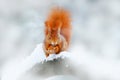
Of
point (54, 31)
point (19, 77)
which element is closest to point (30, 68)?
point (19, 77)

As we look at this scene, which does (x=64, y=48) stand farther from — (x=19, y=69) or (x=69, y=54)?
(x=19, y=69)

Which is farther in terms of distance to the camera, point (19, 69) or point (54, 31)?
point (19, 69)

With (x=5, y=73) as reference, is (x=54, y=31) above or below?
above

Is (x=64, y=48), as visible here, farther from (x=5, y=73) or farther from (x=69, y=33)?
(x=5, y=73)

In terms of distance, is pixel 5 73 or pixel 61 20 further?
pixel 5 73

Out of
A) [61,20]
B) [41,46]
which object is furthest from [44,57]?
[61,20]

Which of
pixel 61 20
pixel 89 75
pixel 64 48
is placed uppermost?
pixel 61 20
